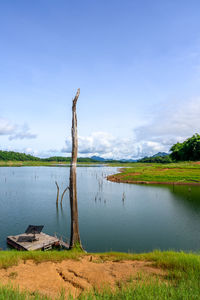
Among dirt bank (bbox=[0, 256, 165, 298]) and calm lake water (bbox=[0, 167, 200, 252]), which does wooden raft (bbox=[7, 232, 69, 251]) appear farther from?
dirt bank (bbox=[0, 256, 165, 298])

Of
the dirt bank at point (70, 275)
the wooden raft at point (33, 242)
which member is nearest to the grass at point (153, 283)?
the dirt bank at point (70, 275)

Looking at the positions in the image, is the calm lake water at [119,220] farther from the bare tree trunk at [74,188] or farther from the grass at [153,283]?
the grass at [153,283]

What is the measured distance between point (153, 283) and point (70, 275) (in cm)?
439

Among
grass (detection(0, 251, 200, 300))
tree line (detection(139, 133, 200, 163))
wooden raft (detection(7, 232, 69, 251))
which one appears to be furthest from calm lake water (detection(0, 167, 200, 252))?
tree line (detection(139, 133, 200, 163))

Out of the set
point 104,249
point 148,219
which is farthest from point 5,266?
point 148,219

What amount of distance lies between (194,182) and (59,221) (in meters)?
48.0

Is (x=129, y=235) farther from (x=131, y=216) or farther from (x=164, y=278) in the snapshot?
(x=164, y=278)

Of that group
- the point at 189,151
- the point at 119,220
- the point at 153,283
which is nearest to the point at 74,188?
the point at 153,283

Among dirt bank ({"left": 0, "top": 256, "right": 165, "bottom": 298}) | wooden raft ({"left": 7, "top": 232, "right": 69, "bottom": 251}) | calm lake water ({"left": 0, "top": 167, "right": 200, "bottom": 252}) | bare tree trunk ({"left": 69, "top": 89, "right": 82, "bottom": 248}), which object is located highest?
bare tree trunk ({"left": 69, "top": 89, "right": 82, "bottom": 248})

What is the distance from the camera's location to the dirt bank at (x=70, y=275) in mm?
8703

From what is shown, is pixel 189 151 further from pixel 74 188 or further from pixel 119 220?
pixel 74 188

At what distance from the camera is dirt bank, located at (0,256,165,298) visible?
8.70 m

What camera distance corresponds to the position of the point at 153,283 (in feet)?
25.0

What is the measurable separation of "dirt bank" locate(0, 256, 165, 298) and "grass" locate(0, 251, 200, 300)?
572mm
